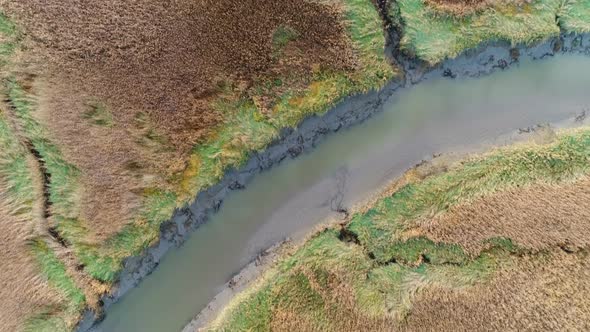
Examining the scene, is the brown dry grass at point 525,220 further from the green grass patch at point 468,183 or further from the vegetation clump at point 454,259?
the green grass patch at point 468,183

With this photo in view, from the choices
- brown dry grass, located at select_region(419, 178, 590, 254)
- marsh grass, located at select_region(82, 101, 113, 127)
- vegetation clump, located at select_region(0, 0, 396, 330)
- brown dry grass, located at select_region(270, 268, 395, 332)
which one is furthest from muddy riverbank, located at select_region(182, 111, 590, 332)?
marsh grass, located at select_region(82, 101, 113, 127)

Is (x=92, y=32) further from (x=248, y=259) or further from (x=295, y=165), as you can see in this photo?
(x=248, y=259)

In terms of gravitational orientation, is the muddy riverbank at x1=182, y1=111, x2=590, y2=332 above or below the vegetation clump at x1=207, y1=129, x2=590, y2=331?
above

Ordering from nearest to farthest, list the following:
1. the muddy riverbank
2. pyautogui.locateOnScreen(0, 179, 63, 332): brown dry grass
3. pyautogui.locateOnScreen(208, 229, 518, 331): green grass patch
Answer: pyautogui.locateOnScreen(208, 229, 518, 331): green grass patch, pyautogui.locateOnScreen(0, 179, 63, 332): brown dry grass, the muddy riverbank

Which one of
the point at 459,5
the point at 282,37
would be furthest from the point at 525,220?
the point at 282,37

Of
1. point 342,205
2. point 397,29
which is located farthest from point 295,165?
point 397,29

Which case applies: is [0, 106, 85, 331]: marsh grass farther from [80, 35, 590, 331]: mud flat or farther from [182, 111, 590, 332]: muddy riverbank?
[182, 111, 590, 332]: muddy riverbank

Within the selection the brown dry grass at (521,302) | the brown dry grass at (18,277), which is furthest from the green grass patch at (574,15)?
the brown dry grass at (18,277)

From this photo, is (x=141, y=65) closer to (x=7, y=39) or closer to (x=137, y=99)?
(x=137, y=99)
